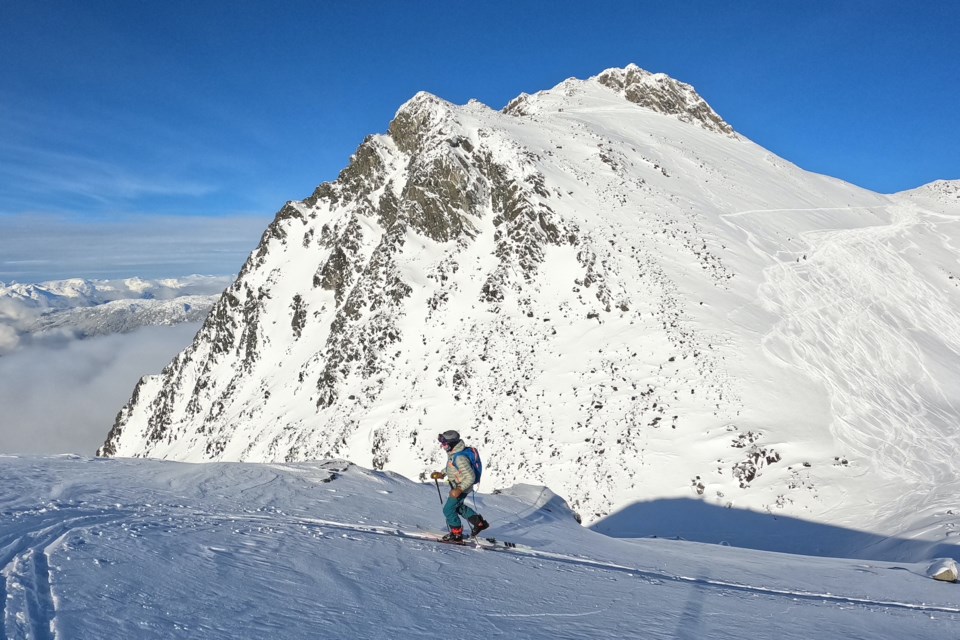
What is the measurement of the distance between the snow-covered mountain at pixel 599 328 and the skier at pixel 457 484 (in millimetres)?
11406

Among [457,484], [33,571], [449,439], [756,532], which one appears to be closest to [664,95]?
[756,532]

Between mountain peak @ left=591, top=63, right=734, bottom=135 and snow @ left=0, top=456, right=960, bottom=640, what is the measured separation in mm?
67387

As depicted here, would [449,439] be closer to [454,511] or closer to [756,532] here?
[454,511]

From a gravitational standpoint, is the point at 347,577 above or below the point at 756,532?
above

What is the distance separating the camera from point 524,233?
35.4 meters

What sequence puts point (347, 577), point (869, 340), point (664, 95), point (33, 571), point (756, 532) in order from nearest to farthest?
1. point (33, 571)
2. point (347, 577)
3. point (756, 532)
4. point (869, 340)
5. point (664, 95)

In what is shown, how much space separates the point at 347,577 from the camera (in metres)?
5.77

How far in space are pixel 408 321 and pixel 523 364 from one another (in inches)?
408

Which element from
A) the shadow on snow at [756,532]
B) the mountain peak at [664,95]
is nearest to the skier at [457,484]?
the shadow on snow at [756,532]

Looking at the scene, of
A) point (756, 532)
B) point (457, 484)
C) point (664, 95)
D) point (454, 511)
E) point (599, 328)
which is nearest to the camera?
point (457, 484)

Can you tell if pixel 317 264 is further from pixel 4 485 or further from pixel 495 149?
pixel 4 485

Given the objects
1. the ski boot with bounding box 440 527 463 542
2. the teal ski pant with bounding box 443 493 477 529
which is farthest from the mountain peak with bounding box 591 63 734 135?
the ski boot with bounding box 440 527 463 542

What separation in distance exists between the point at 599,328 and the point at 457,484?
2226cm

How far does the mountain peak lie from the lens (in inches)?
2697
